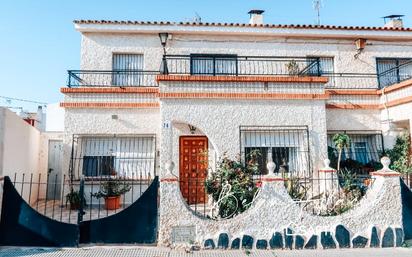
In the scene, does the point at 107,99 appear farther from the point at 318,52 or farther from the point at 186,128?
the point at 318,52

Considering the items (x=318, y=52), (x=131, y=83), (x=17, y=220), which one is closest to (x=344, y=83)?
(x=318, y=52)

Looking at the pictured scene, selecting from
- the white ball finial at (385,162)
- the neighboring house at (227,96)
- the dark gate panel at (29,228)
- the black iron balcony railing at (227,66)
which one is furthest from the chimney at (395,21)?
the dark gate panel at (29,228)

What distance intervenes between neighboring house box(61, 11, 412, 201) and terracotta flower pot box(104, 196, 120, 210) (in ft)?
4.16

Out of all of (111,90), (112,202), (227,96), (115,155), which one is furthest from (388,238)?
(111,90)

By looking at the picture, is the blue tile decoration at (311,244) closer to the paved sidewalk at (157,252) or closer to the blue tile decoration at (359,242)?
the paved sidewalk at (157,252)

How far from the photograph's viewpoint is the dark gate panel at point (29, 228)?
7551 millimetres

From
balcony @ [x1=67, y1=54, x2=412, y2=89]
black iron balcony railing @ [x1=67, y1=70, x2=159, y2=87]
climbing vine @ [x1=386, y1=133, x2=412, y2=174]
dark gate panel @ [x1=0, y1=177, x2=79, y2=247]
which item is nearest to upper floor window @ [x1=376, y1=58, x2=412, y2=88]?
balcony @ [x1=67, y1=54, x2=412, y2=89]

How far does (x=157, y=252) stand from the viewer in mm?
7125

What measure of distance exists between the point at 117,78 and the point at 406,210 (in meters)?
13.0

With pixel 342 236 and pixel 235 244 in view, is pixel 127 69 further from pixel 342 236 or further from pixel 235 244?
pixel 342 236

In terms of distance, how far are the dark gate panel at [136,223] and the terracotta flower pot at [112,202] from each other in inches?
175

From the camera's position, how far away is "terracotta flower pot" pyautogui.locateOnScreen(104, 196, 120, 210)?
39.4 feet

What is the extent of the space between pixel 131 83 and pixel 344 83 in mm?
11085

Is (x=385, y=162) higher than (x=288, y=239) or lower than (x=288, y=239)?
higher
